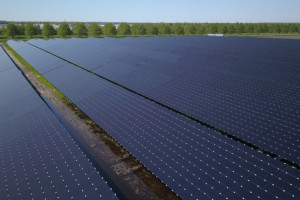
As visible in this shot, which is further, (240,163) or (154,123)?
(154,123)

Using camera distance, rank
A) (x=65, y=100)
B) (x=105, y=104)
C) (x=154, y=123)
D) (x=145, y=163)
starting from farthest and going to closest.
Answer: (x=65, y=100), (x=105, y=104), (x=154, y=123), (x=145, y=163)

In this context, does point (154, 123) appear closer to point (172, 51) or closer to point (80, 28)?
point (172, 51)

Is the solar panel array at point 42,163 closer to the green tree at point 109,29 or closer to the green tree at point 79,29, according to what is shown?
the green tree at point 109,29

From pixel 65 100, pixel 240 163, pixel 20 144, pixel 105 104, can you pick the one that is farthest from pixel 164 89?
pixel 65 100

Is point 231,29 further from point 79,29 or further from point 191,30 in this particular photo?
point 79,29

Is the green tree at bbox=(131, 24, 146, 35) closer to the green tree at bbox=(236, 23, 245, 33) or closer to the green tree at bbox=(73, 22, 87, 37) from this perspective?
the green tree at bbox=(73, 22, 87, 37)

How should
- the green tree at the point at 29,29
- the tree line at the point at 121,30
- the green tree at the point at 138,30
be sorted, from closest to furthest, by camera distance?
the green tree at the point at 29,29
the tree line at the point at 121,30
the green tree at the point at 138,30

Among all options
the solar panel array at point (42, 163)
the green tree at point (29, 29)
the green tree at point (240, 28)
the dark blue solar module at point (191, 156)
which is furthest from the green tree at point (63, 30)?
the dark blue solar module at point (191, 156)
